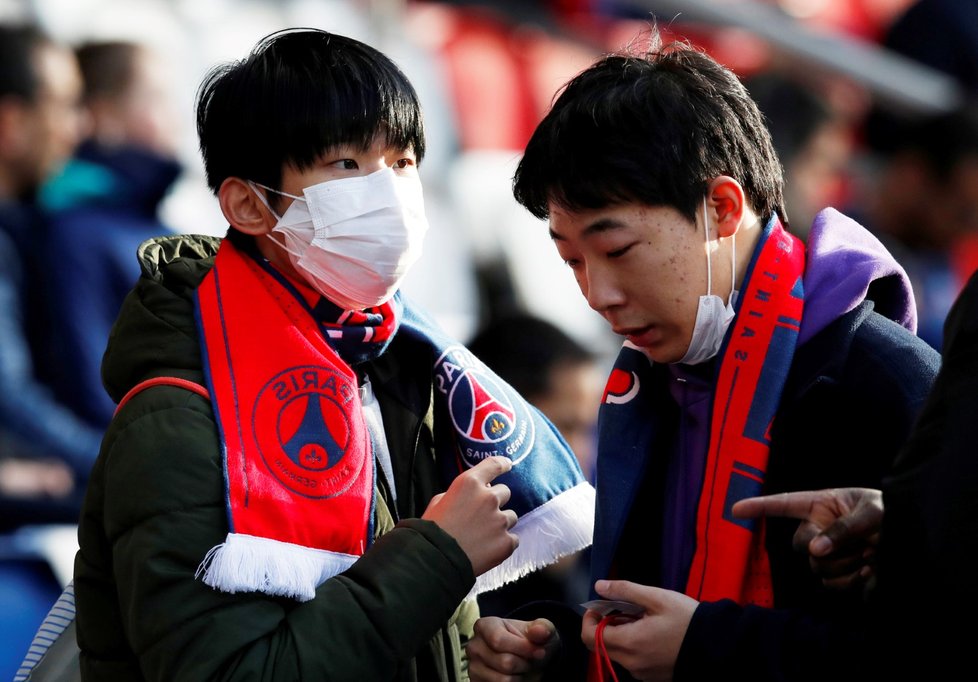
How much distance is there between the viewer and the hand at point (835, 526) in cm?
172

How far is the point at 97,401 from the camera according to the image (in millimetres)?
4305

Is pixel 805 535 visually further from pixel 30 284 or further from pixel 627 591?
pixel 30 284

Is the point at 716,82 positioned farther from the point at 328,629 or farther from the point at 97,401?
the point at 97,401

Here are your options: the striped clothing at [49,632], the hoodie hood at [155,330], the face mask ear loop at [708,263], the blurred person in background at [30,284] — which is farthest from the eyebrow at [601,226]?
the blurred person in background at [30,284]

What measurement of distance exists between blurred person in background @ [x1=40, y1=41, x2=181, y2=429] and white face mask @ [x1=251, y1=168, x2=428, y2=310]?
2218mm

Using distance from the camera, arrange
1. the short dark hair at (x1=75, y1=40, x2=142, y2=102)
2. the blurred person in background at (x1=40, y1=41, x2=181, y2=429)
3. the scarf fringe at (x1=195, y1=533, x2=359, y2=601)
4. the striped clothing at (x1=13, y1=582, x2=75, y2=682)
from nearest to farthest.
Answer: the scarf fringe at (x1=195, y1=533, x2=359, y2=601) → the striped clothing at (x1=13, y1=582, x2=75, y2=682) → the blurred person in background at (x1=40, y1=41, x2=181, y2=429) → the short dark hair at (x1=75, y1=40, x2=142, y2=102)

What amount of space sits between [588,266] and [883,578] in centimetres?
75

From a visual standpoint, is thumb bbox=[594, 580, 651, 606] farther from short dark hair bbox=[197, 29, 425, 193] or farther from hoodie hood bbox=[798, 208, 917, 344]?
short dark hair bbox=[197, 29, 425, 193]

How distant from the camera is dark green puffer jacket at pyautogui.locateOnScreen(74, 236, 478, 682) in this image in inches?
74.3

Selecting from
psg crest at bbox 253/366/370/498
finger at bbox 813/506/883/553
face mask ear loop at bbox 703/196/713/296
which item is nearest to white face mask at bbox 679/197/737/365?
face mask ear loop at bbox 703/196/713/296

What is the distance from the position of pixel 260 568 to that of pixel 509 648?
0.48 m

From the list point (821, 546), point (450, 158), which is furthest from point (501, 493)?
point (450, 158)

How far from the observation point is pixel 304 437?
204 centimetres

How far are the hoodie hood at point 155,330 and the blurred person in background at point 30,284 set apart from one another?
6.61 ft
